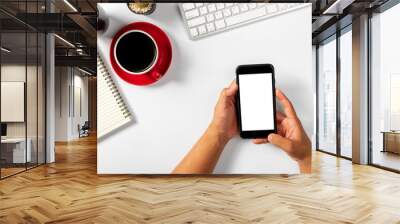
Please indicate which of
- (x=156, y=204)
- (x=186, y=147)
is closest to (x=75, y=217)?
(x=156, y=204)

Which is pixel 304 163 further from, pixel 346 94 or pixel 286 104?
pixel 346 94

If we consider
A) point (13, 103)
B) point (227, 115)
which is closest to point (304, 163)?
point (227, 115)

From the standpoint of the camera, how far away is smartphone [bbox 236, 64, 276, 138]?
4.70 m

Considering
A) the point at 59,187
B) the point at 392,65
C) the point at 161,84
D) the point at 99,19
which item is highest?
the point at 99,19

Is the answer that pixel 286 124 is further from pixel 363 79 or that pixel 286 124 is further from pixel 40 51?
pixel 40 51

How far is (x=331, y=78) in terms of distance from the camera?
29.0 ft

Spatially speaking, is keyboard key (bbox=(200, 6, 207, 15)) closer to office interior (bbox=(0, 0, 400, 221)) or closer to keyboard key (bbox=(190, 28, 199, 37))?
keyboard key (bbox=(190, 28, 199, 37))

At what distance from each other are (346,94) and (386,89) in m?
1.38

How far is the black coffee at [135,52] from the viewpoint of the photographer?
4824mm

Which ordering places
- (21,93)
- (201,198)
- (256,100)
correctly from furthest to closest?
(21,93) < (256,100) < (201,198)

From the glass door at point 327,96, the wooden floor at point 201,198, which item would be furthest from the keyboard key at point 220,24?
the glass door at point 327,96

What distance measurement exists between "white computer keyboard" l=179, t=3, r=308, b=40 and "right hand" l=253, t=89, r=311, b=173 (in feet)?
3.34

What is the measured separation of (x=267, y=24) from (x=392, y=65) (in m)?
2.74

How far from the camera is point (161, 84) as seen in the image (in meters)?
4.91
